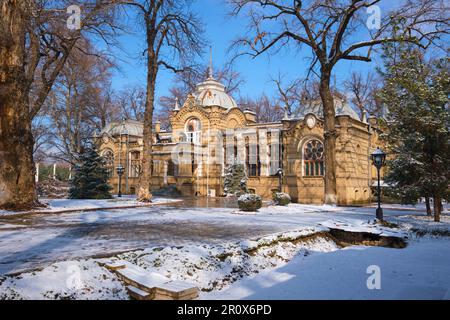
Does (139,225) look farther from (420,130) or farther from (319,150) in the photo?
(319,150)

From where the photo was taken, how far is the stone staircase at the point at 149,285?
531 centimetres

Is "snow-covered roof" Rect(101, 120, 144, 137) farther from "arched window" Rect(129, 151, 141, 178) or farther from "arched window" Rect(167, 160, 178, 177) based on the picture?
"arched window" Rect(167, 160, 178, 177)

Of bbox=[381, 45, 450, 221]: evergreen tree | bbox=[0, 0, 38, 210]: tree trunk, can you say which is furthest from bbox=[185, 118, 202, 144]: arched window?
bbox=[381, 45, 450, 221]: evergreen tree

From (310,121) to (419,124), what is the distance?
1369cm

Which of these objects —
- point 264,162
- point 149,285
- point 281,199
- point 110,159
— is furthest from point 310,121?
point 149,285

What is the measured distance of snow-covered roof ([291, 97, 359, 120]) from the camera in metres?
28.0

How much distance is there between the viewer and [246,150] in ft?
110

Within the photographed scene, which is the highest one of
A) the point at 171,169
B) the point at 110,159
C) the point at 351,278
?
the point at 110,159

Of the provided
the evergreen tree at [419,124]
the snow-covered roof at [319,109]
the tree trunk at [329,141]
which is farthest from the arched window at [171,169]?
the evergreen tree at [419,124]

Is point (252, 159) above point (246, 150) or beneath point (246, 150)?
beneath

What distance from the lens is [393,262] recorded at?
798cm

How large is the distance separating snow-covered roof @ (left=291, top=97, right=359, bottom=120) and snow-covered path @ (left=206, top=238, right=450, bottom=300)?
19.7 meters

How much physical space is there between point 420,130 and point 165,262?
492 inches

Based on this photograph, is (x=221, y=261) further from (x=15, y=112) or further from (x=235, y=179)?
(x=235, y=179)
